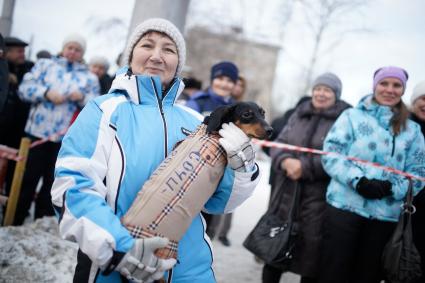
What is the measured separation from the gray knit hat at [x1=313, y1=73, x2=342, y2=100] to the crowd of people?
0.01 m

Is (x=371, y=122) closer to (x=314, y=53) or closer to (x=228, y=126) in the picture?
(x=228, y=126)

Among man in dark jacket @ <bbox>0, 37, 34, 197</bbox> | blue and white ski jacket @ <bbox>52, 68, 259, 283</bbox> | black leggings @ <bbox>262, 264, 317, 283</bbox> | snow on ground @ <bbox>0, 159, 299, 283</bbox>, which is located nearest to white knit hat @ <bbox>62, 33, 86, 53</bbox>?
man in dark jacket @ <bbox>0, 37, 34, 197</bbox>

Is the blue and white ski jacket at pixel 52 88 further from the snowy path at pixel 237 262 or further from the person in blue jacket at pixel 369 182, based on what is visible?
the person in blue jacket at pixel 369 182

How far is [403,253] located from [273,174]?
2426mm

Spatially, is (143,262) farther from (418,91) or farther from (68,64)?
(68,64)

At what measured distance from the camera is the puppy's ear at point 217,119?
67.6 inches

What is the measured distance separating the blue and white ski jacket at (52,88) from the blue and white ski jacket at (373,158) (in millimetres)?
3099

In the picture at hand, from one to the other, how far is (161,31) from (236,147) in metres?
0.79

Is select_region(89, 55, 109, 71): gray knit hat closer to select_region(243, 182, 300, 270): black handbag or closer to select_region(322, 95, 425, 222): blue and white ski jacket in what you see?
select_region(243, 182, 300, 270): black handbag

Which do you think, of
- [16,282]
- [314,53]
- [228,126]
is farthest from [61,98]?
[314,53]

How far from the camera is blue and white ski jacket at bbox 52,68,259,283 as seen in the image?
141 centimetres

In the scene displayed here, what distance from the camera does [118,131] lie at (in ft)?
5.41

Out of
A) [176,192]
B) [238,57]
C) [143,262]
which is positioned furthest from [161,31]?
[238,57]

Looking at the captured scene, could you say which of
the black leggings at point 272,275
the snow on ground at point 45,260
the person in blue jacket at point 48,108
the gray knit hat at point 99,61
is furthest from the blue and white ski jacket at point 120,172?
the gray knit hat at point 99,61
